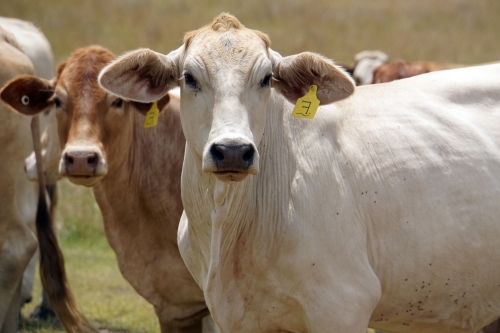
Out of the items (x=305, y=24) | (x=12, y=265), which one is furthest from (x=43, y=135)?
(x=305, y=24)

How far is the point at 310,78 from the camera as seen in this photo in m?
4.40

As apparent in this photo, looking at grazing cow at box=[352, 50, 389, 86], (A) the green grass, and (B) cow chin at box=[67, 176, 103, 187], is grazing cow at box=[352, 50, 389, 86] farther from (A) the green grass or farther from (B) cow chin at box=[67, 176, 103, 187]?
(B) cow chin at box=[67, 176, 103, 187]

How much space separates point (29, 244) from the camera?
6.46m

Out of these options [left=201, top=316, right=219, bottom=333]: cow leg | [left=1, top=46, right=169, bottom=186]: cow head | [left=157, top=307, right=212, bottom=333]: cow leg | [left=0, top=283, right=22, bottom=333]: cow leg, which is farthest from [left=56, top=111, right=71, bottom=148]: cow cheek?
[left=201, top=316, right=219, bottom=333]: cow leg

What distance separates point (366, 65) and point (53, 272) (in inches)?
297

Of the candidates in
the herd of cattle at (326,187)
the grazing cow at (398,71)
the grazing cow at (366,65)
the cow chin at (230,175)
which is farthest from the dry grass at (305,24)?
the cow chin at (230,175)

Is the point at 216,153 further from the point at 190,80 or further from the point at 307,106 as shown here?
the point at 307,106

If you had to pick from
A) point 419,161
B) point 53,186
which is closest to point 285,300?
point 419,161

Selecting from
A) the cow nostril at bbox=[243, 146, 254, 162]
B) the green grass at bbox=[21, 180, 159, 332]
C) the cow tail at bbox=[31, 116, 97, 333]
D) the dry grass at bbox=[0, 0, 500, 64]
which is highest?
the cow nostril at bbox=[243, 146, 254, 162]

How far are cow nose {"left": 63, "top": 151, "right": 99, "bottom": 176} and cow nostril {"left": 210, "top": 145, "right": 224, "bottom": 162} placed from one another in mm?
1881

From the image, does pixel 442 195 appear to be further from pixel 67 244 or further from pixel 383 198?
pixel 67 244

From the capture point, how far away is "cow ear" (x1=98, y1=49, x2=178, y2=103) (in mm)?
4398

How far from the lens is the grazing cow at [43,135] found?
272 inches

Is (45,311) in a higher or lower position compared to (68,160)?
lower
